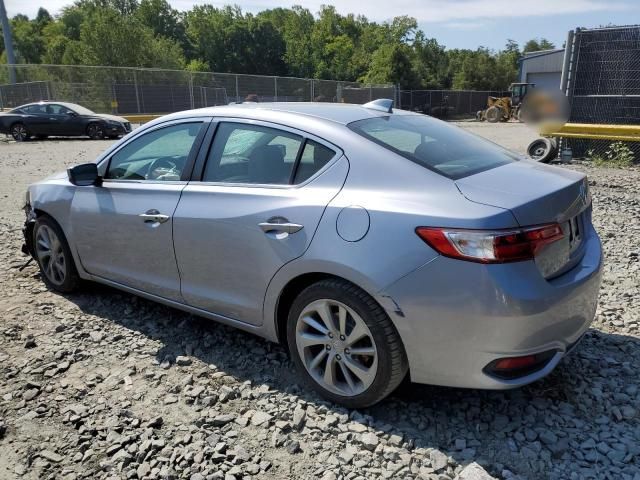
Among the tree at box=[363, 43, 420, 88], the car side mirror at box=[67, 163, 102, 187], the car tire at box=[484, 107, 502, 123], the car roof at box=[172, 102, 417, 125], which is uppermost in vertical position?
the tree at box=[363, 43, 420, 88]

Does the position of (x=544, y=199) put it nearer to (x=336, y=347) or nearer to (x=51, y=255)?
(x=336, y=347)

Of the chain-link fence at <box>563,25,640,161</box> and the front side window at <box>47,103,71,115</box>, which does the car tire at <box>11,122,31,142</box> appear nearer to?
the front side window at <box>47,103,71,115</box>

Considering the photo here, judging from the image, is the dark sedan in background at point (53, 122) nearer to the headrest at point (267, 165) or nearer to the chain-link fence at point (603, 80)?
the chain-link fence at point (603, 80)

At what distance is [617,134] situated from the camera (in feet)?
35.5

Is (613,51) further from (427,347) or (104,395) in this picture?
(104,395)

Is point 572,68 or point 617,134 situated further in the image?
point 572,68

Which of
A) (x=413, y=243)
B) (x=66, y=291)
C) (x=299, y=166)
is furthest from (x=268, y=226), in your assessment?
(x=66, y=291)

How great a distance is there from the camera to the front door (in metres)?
3.53

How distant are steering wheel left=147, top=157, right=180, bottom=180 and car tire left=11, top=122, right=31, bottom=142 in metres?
18.1

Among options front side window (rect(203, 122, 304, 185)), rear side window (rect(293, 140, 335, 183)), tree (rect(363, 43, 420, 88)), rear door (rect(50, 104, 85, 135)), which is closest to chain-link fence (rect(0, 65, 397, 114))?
rear door (rect(50, 104, 85, 135))

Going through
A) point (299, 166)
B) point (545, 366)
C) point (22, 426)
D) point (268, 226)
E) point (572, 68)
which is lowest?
point (22, 426)

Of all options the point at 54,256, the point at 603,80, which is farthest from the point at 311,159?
the point at 603,80

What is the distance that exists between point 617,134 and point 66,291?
10661 mm

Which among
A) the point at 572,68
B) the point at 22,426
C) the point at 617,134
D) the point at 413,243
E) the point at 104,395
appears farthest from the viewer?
the point at 572,68
